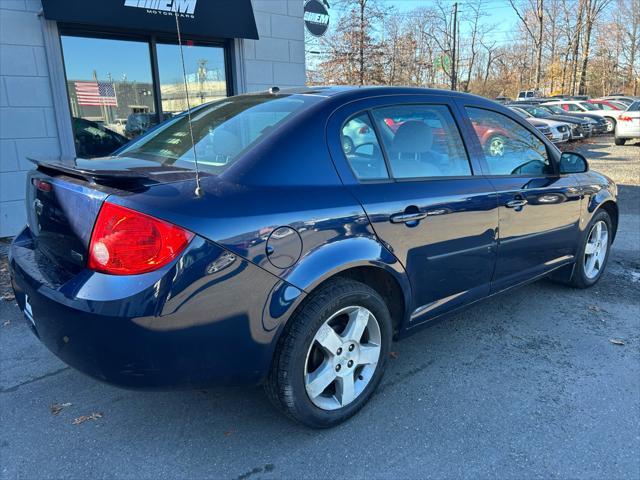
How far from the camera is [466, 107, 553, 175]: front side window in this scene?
3.33 m

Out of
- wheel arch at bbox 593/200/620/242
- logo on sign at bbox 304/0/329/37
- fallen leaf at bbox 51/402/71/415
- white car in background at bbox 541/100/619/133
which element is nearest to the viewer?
fallen leaf at bbox 51/402/71/415

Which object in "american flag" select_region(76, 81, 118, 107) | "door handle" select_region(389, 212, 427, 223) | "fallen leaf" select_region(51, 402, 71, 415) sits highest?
"american flag" select_region(76, 81, 118, 107)

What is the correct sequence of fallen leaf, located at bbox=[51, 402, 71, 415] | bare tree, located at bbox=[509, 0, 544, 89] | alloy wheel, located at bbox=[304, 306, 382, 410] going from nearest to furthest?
alloy wheel, located at bbox=[304, 306, 382, 410] → fallen leaf, located at bbox=[51, 402, 71, 415] → bare tree, located at bbox=[509, 0, 544, 89]

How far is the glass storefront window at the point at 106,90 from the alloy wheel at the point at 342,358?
17.0 feet

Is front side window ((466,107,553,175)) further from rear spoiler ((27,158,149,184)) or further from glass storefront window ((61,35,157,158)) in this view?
glass storefront window ((61,35,157,158))

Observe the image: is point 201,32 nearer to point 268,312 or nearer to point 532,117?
point 268,312

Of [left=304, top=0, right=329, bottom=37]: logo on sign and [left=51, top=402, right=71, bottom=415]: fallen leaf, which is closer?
[left=51, top=402, right=71, bottom=415]: fallen leaf

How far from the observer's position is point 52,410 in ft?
8.86

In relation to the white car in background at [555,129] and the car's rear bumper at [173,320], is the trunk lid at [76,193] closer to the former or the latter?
the car's rear bumper at [173,320]

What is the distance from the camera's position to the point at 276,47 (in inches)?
319

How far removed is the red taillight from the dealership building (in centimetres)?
448

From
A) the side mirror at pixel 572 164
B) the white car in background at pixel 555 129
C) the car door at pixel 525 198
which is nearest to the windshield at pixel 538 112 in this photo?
the white car in background at pixel 555 129

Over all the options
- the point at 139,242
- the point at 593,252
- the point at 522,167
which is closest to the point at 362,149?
the point at 139,242

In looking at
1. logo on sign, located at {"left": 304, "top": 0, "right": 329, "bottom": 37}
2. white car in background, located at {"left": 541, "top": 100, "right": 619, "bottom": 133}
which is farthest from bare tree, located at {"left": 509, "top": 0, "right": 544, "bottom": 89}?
logo on sign, located at {"left": 304, "top": 0, "right": 329, "bottom": 37}
